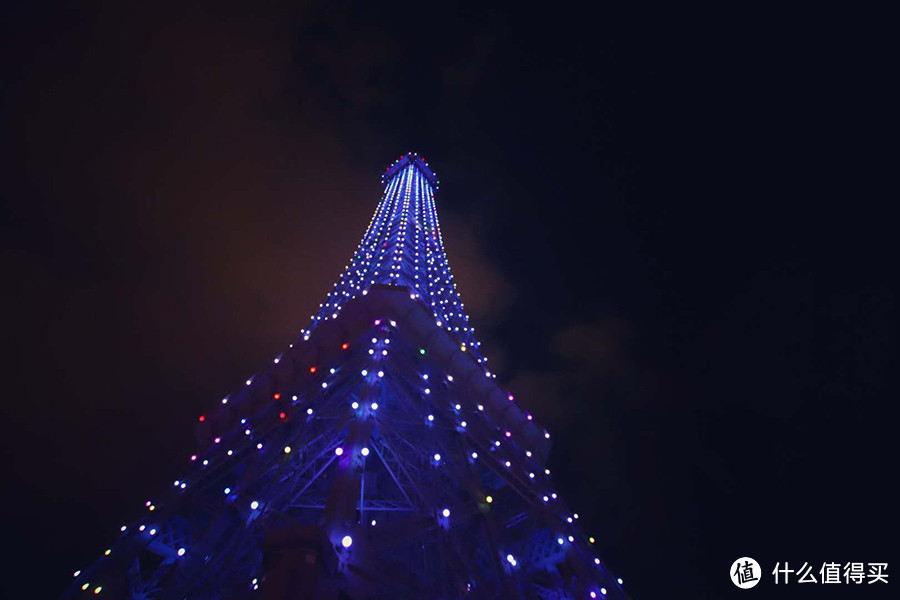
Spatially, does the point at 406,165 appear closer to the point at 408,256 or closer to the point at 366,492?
the point at 408,256

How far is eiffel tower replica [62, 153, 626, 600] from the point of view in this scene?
798cm

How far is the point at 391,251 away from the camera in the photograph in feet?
87.7

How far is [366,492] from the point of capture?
40.1 ft

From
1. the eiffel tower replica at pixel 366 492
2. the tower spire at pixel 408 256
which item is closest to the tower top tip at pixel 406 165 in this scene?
the tower spire at pixel 408 256

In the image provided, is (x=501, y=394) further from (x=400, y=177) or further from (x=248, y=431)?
(x=400, y=177)

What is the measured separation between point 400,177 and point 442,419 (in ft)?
90.1

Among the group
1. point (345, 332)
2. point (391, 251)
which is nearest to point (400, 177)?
point (391, 251)

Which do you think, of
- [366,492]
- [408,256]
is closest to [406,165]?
[408,256]

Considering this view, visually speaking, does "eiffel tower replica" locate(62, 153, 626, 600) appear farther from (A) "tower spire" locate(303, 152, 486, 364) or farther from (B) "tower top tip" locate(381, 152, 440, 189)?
(B) "tower top tip" locate(381, 152, 440, 189)

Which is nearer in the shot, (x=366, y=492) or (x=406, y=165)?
(x=366, y=492)

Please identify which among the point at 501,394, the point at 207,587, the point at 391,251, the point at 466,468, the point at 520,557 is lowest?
the point at 207,587

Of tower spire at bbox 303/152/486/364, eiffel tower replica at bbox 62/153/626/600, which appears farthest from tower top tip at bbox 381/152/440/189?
eiffel tower replica at bbox 62/153/626/600

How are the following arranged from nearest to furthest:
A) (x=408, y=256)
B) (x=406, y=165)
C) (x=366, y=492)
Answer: (x=366, y=492), (x=408, y=256), (x=406, y=165)

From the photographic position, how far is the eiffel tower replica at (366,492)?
7.98 meters
